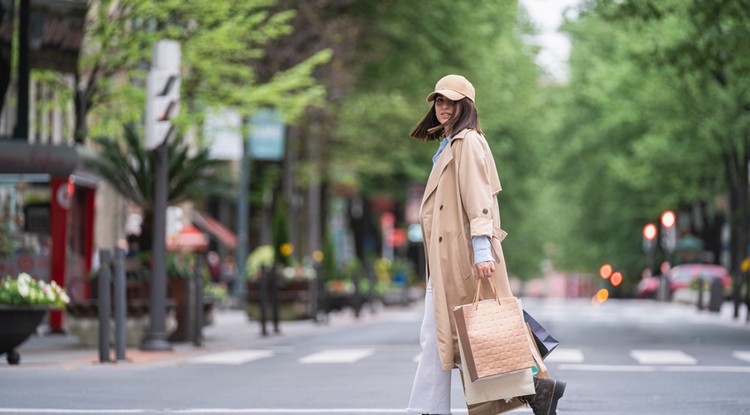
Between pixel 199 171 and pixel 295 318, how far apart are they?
1066 cm

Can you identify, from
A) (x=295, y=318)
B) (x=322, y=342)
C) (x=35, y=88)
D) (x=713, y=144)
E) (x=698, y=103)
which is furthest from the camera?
(x=713, y=144)

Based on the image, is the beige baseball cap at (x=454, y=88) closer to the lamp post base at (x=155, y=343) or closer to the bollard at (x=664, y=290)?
the lamp post base at (x=155, y=343)

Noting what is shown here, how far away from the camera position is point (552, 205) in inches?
3666

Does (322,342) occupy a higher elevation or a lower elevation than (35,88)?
lower

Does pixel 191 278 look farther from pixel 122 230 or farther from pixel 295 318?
pixel 122 230

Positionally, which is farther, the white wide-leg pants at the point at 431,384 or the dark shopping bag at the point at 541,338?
the dark shopping bag at the point at 541,338

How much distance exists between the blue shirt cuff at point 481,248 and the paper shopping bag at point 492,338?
0.38ft

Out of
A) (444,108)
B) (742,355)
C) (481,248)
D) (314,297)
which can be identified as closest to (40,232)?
(314,297)

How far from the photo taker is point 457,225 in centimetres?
824

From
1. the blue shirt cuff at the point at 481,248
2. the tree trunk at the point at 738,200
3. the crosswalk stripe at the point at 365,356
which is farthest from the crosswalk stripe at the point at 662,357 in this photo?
the tree trunk at the point at 738,200

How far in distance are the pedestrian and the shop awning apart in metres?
47.7

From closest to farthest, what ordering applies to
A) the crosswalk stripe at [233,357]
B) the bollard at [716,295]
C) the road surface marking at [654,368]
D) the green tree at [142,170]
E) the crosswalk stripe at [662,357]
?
the road surface marking at [654,368] → the crosswalk stripe at [662,357] → the crosswalk stripe at [233,357] → the green tree at [142,170] → the bollard at [716,295]

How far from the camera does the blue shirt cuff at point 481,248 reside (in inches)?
314

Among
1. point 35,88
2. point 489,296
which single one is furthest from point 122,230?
point 489,296
